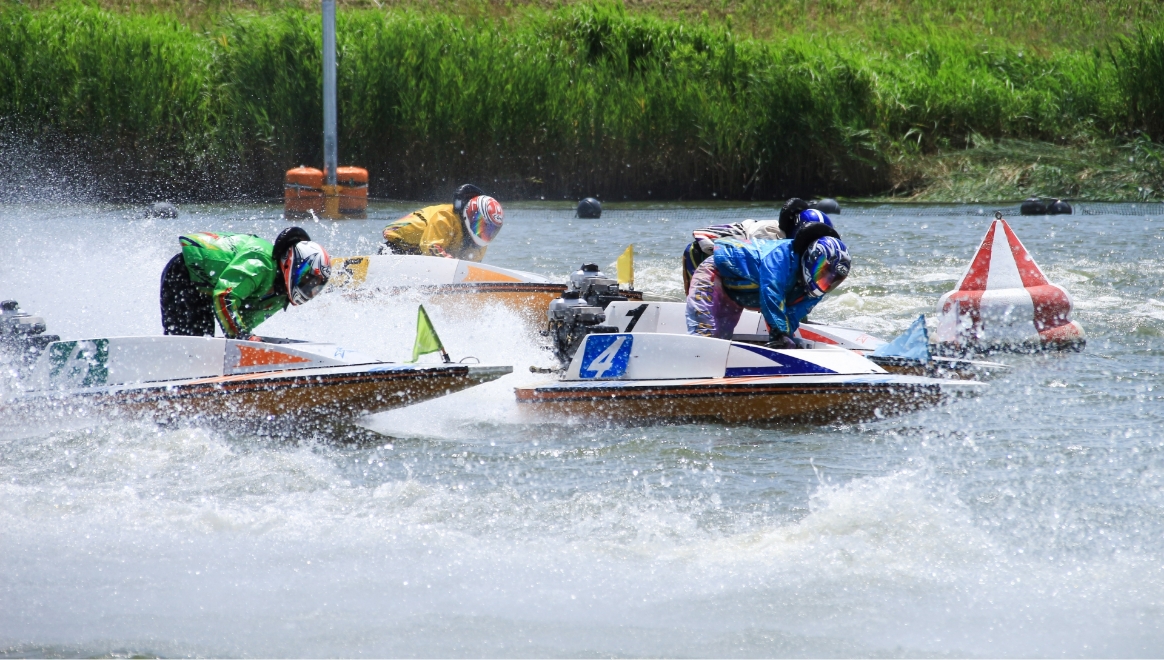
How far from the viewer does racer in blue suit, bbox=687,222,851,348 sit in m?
6.49

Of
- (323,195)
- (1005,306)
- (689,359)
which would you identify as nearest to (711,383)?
(689,359)

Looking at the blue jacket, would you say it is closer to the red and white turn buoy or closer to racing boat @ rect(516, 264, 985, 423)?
racing boat @ rect(516, 264, 985, 423)

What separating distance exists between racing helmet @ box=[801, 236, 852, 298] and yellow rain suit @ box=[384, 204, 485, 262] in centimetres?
435

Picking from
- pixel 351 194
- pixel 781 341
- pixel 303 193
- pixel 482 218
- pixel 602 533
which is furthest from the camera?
pixel 351 194

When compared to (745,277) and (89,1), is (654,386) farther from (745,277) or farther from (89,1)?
(89,1)

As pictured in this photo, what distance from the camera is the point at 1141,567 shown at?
4480 millimetres

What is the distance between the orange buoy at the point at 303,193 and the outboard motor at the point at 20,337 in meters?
10.5

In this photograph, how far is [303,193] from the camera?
1684cm

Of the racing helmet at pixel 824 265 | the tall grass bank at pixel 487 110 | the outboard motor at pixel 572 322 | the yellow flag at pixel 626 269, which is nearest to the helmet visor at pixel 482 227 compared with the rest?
the yellow flag at pixel 626 269

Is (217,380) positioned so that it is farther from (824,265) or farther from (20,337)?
(824,265)

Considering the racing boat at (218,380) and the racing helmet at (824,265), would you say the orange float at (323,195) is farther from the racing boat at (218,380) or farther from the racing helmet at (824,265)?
the racing helmet at (824,265)

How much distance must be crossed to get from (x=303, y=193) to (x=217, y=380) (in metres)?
11.1

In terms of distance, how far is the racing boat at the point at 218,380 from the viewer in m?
6.16

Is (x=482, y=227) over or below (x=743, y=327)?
over
